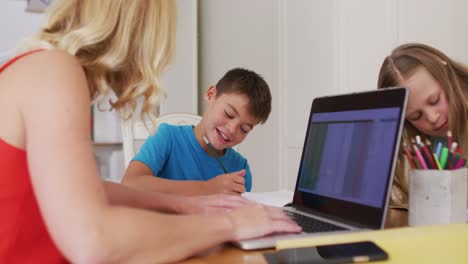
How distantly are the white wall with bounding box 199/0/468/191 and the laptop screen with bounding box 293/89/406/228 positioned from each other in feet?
2.81

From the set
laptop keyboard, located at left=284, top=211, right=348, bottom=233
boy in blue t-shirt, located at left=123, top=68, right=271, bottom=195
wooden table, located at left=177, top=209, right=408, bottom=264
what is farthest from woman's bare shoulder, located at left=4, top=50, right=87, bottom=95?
boy in blue t-shirt, located at left=123, top=68, right=271, bottom=195

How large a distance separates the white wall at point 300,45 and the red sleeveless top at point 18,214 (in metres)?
1.35

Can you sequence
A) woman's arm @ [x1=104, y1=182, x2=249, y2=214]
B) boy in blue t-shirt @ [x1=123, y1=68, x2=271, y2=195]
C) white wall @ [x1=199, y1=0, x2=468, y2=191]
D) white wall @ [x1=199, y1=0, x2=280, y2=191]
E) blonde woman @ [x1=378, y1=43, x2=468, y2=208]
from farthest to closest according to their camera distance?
1. white wall @ [x1=199, y1=0, x2=280, y2=191]
2. white wall @ [x1=199, y1=0, x2=468, y2=191]
3. boy in blue t-shirt @ [x1=123, y1=68, x2=271, y2=195]
4. blonde woman @ [x1=378, y1=43, x2=468, y2=208]
5. woman's arm @ [x1=104, y1=182, x2=249, y2=214]

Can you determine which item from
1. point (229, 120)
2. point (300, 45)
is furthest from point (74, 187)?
point (300, 45)

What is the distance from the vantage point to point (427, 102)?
1.03 m

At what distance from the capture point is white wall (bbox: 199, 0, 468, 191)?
1574 mm

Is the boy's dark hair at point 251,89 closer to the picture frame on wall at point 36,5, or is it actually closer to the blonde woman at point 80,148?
the blonde woman at point 80,148

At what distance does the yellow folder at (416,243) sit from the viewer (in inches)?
18.9

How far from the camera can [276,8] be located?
2.39 m

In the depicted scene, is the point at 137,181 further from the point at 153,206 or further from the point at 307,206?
the point at 307,206

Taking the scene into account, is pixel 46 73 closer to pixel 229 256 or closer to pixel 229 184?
pixel 229 256

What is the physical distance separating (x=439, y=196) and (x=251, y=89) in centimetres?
77

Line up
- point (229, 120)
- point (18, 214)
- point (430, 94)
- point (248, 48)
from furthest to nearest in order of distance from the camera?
point (248, 48) < point (229, 120) < point (430, 94) < point (18, 214)

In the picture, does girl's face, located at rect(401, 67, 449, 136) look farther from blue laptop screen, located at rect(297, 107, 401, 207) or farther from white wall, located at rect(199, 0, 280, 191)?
white wall, located at rect(199, 0, 280, 191)
